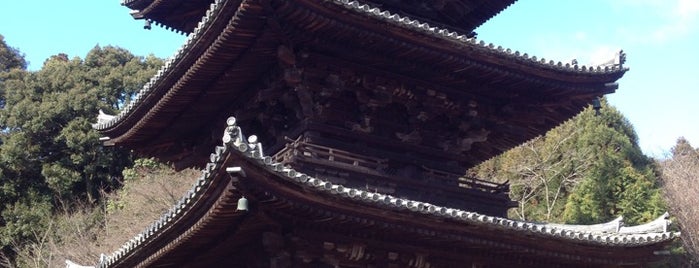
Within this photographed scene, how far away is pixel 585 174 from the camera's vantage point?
35219 millimetres

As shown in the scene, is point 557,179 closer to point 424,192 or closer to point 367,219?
point 424,192

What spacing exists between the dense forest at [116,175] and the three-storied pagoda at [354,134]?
20.7 metres

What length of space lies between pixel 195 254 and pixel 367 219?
2817 mm

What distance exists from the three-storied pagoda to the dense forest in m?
20.7

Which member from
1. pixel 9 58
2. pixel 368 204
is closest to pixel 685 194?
pixel 368 204

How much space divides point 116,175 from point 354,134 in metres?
30.9

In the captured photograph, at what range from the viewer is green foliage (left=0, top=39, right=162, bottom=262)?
38438 millimetres

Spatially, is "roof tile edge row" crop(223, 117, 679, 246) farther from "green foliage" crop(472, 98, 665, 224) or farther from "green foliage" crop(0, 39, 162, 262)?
"green foliage" crop(0, 39, 162, 262)

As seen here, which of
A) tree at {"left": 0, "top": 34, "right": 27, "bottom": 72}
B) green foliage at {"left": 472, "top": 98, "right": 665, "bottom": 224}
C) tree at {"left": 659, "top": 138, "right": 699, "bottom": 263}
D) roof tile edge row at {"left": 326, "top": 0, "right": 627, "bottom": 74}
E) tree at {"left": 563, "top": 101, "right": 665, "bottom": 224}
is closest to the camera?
roof tile edge row at {"left": 326, "top": 0, "right": 627, "bottom": 74}

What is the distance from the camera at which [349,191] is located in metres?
9.14

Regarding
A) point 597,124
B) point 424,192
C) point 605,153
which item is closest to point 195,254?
point 424,192

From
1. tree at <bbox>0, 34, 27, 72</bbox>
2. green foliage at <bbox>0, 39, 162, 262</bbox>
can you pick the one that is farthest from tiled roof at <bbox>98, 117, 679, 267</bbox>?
tree at <bbox>0, 34, 27, 72</bbox>

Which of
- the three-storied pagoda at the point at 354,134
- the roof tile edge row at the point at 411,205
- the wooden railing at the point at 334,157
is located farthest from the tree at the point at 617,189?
the wooden railing at the point at 334,157

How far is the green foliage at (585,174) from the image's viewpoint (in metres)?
32.2
